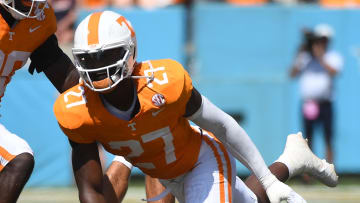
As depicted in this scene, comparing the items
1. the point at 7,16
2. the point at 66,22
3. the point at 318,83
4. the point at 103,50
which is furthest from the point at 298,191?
the point at 103,50

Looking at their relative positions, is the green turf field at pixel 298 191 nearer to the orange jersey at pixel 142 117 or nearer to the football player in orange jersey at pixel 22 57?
the football player in orange jersey at pixel 22 57

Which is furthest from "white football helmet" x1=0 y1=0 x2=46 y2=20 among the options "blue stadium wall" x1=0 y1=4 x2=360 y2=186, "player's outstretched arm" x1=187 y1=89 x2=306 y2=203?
"blue stadium wall" x1=0 y1=4 x2=360 y2=186

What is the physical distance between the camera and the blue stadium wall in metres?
8.58

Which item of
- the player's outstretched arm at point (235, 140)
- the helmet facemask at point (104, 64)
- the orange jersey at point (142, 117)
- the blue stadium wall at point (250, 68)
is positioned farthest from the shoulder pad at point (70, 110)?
the blue stadium wall at point (250, 68)

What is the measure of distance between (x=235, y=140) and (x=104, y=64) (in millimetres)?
792

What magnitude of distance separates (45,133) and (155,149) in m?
4.55

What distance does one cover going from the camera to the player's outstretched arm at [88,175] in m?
3.87

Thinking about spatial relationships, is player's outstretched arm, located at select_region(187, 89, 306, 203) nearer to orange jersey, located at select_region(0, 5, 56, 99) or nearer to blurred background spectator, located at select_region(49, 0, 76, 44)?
orange jersey, located at select_region(0, 5, 56, 99)

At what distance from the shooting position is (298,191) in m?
7.76

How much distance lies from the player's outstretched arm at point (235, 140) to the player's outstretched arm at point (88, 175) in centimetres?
53

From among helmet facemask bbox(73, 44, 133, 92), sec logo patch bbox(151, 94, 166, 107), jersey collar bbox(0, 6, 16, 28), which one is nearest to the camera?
helmet facemask bbox(73, 44, 133, 92)

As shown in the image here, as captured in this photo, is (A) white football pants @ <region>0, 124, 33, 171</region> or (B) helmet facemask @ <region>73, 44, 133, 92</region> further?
(A) white football pants @ <region>0, 124, 33, 171</region>

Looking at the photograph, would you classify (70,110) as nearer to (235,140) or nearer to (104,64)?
(104,64)

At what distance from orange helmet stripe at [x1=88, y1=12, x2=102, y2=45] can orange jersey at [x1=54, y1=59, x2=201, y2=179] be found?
0.25 metres
